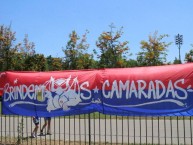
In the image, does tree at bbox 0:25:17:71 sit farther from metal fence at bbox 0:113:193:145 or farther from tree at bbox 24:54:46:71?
metal fence at bbox 0:113:193:145

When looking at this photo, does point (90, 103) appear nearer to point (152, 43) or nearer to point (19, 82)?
point (19, 82)

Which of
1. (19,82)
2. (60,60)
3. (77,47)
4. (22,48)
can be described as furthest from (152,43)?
(19,82)

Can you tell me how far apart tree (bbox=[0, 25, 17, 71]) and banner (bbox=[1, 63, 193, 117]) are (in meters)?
29.3

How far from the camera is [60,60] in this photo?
4822 cm

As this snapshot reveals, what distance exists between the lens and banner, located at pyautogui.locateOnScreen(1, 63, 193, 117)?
275 inches

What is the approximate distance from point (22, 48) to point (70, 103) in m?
37.6

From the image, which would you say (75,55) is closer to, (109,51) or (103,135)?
(109,51)

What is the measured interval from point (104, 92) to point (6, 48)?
33184 mm

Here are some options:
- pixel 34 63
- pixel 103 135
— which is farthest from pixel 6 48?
pixel 103 135

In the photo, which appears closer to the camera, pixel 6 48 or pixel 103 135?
pixel 103 135

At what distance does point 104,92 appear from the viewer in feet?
25.0

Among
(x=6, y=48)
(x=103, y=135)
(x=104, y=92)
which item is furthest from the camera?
(x=6, y=48)

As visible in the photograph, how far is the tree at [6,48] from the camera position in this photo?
37.6 meters

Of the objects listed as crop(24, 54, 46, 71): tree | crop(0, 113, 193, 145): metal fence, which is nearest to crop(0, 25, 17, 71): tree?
crop(24, 54, 46, 71): tree
